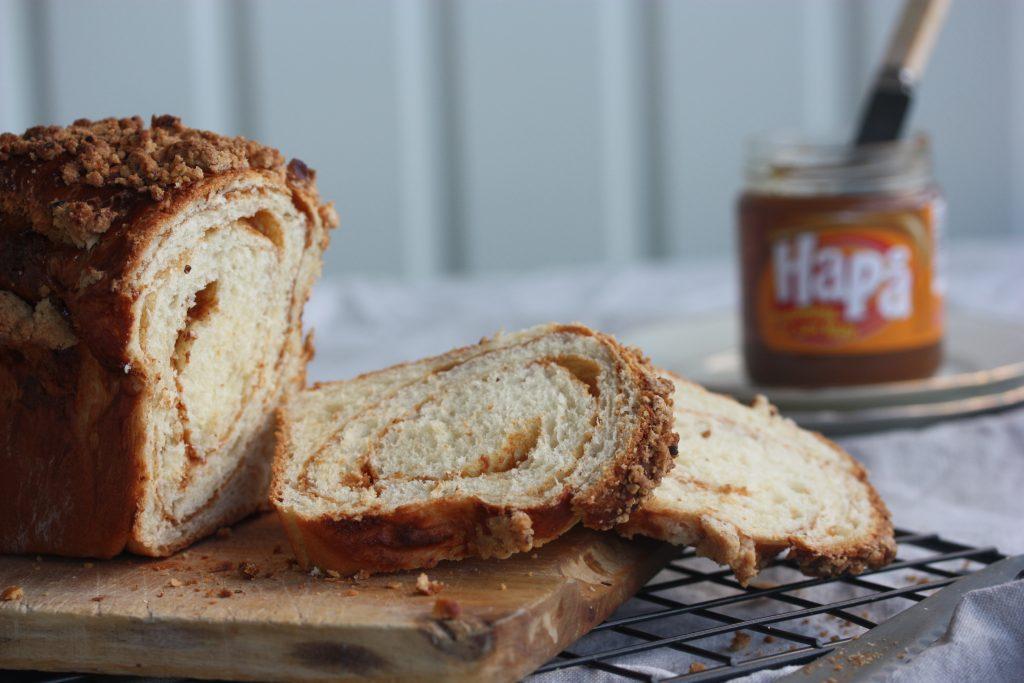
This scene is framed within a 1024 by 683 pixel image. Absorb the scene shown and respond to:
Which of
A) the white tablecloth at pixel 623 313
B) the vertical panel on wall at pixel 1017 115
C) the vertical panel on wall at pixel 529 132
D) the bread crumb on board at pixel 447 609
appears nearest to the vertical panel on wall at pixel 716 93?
the vertical panel on wall at pixel 529 132

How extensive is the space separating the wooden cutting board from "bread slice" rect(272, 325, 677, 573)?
2.3 inches

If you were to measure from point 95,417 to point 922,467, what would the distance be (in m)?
1.64

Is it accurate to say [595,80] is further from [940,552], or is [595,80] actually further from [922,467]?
[940,552]

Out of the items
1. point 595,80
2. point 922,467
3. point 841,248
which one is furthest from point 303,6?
point 922,467

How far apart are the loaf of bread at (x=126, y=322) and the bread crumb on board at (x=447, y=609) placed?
55 cm

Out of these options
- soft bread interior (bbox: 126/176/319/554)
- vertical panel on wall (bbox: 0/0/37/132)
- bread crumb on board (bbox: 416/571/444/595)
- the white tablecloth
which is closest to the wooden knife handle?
the white tablecloth

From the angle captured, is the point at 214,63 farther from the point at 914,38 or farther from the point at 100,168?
the point at 100,168

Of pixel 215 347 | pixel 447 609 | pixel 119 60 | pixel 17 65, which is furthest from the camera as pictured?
pixel 119 60

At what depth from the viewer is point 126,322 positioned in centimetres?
172

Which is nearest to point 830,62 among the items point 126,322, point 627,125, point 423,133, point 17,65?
point 627,125

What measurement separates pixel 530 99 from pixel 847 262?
11.3 ft

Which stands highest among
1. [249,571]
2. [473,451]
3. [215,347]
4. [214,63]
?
[214,63]

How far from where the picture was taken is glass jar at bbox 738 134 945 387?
2.75 m

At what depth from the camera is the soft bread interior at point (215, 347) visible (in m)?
1.81
